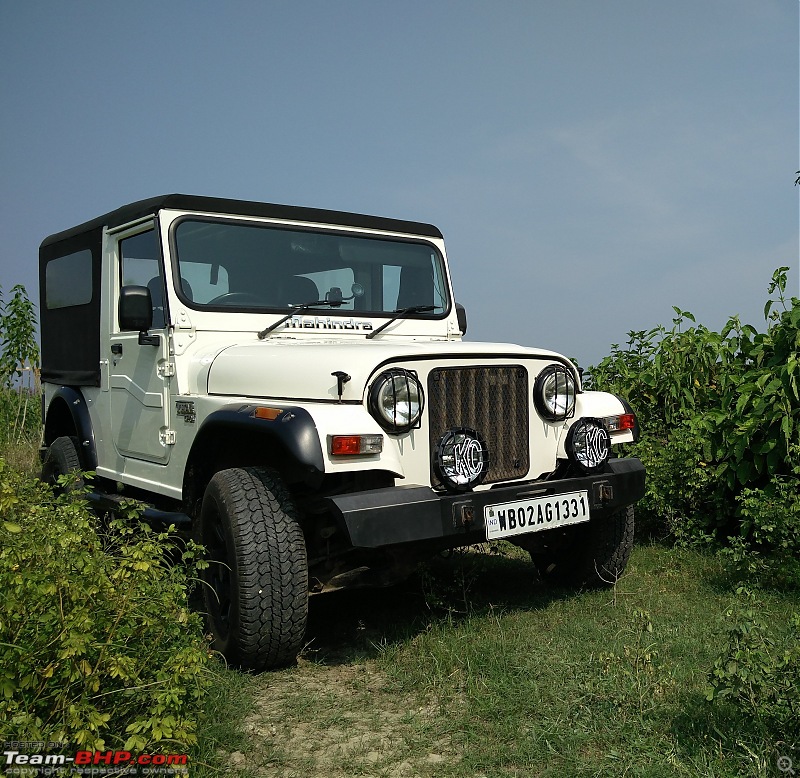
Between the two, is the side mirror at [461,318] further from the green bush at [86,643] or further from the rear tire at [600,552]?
the green bush at [86,643]

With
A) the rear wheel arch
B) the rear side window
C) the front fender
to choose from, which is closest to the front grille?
the front fender

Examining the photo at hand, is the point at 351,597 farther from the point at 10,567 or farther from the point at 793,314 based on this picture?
the point at 793,314

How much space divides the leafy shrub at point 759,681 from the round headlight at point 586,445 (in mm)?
1392

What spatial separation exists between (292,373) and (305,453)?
610 millimetres

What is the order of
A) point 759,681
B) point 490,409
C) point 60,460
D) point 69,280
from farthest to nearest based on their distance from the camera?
point 69,280 → point 60,460 → point 490,409 → point 759,681

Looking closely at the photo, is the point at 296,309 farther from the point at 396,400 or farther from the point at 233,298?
the point at 396,400

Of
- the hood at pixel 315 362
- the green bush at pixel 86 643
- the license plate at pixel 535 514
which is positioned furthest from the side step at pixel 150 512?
the license plate at pixel 535 514

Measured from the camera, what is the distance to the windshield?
4.60m

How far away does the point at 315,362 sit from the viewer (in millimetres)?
3801

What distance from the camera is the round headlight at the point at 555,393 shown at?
417 cm

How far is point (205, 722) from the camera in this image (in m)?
3.10

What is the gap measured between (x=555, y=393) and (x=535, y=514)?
27.3 inches

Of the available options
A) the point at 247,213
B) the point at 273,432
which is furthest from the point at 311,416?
the point at 247,213

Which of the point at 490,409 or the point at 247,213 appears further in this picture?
the point at 247,213
